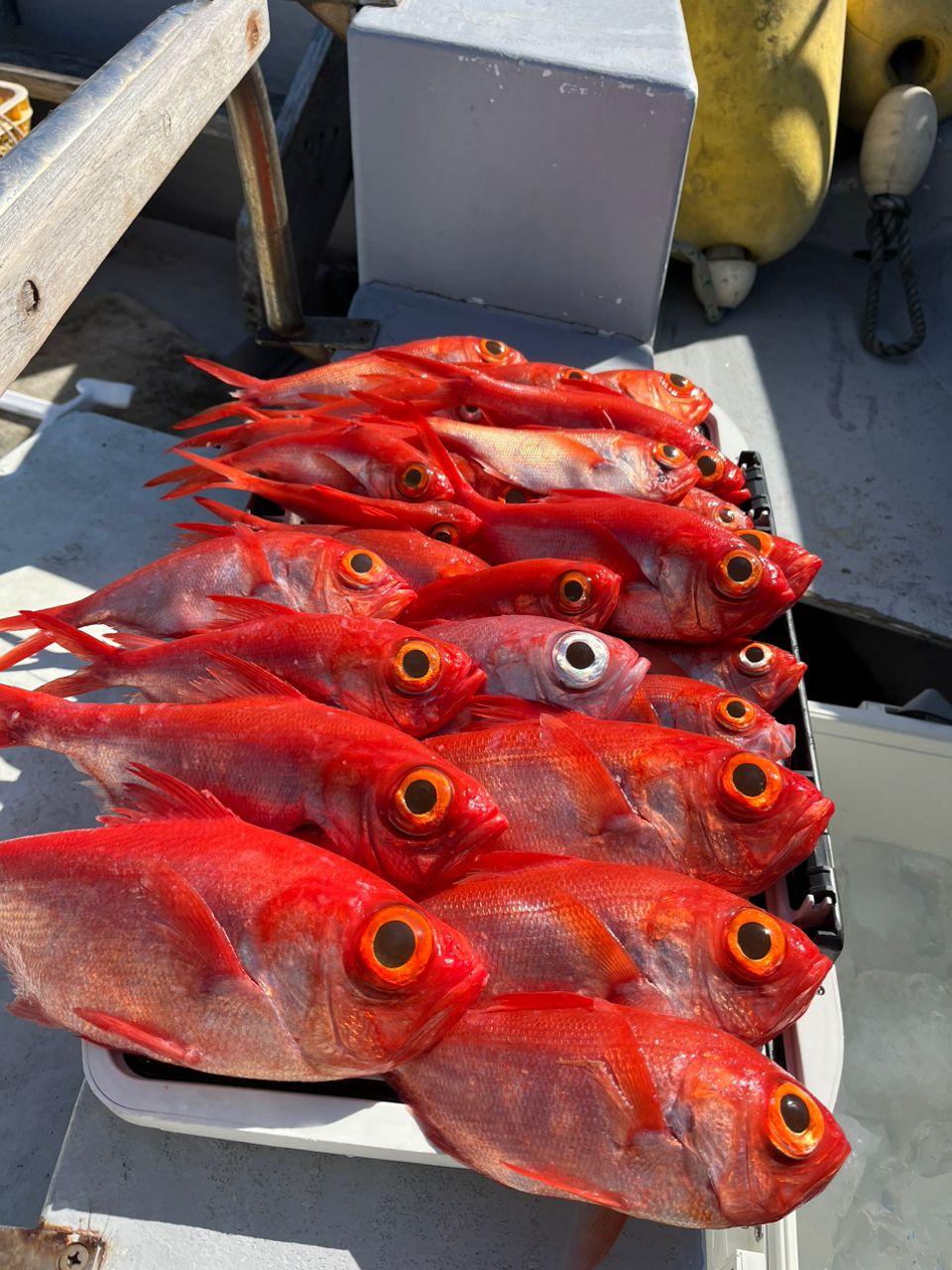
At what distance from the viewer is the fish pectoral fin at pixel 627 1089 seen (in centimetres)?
106

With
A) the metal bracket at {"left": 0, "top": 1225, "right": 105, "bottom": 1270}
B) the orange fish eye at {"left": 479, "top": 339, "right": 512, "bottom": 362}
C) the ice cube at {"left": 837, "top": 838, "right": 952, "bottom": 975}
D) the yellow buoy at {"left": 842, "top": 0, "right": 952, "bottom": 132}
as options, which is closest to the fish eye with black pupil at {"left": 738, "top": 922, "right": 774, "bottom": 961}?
the metal bracket at {"left": 0, "top": 1225, "right": 105, "bottom": 1270}

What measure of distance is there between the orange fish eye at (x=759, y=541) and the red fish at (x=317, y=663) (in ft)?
2.03

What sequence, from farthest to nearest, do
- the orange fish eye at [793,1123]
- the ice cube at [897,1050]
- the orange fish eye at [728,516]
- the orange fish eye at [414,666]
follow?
the ice cube at [897,1050] < the orange fish eye at [728,516] < the orange fish eye at [414,666] < the orange fish eye at [793,1123]

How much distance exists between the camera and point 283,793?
4.19 ft

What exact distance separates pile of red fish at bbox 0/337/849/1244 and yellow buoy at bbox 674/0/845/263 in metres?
2.13

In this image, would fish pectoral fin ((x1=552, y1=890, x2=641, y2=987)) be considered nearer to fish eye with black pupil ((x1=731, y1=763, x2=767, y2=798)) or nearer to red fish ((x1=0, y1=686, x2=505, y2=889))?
red fish ((x1=0, y1=686, x2=505, y2=889))

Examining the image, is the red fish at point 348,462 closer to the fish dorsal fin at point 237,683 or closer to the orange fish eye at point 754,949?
the fish dorsal fin at point 237,683

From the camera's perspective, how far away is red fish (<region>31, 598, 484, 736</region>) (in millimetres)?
1404

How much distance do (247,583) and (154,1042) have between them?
76cm

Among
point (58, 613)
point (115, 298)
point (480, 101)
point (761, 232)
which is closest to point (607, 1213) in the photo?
point (58, 613)

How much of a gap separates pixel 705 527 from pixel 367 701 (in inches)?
26.4

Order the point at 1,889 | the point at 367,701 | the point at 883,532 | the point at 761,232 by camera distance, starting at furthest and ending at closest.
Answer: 1. the point at 761,232
2. the point at 883,532
3. the point at 367,701
4. the point at 1,889

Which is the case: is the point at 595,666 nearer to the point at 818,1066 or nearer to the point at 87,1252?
the point at 818,1066

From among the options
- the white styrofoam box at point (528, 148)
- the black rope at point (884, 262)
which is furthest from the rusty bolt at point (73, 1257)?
the black rope at point (884, 262)
